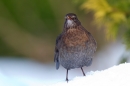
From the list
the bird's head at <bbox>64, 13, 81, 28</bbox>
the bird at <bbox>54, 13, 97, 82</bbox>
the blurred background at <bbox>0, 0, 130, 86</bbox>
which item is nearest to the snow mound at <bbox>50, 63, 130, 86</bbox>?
the bird at <bbox>54, 13, 97, 82</bbox>

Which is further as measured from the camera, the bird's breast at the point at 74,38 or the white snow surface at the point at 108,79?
the bird's breast at the point at 74,38

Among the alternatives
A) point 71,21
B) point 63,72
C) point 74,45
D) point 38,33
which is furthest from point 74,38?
point 38,33

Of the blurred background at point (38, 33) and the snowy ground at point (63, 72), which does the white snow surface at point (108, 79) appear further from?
the blurred background at point (38, 33)

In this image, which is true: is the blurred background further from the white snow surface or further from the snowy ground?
the white snow surface

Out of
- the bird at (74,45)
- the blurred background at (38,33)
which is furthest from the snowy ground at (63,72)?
the bird at (74,45)

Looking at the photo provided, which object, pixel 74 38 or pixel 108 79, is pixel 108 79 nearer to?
pixel 108 79

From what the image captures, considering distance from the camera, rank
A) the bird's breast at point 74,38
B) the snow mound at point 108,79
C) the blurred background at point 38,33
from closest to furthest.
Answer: the snow mound at point 108,79, the bird's breast at point 74,38, the blurred background at point 38,33

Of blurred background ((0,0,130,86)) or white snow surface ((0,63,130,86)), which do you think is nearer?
white snow surface ((0,63,130,86))

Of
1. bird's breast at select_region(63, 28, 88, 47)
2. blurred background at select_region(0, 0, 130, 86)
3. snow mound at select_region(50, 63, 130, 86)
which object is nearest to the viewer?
snow mound at select_region(50, 63, 130, 86)
